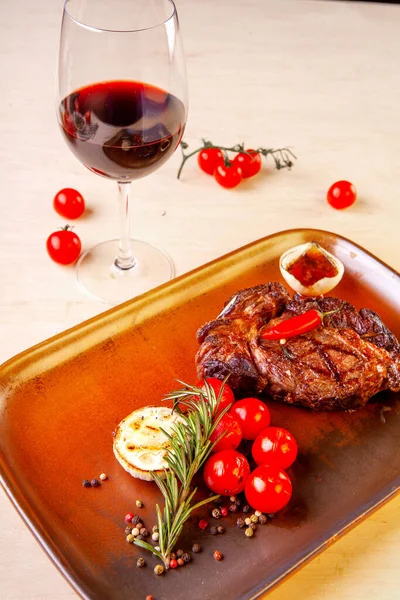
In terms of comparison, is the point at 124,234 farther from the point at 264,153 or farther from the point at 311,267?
the point at 264,153

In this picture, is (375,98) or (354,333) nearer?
(354,333)

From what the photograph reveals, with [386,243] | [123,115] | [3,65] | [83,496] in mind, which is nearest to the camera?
[83,496]

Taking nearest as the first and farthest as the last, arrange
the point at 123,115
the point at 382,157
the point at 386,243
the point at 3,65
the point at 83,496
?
the point at 83,496, the point at 123,115, the point at 386,243, the point at 382,157, the point at 3,65

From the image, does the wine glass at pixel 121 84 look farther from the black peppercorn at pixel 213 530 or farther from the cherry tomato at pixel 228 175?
the black peppercorn at pixel 213 530

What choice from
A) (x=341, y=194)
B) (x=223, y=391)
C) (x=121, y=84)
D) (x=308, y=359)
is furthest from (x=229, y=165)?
(x=223, y=391)

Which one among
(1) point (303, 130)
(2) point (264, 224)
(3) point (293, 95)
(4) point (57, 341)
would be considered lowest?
(4) point (57, 341)

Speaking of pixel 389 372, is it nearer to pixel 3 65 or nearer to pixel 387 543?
pixel 387 543

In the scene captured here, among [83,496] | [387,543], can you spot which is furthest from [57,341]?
[387,543]
